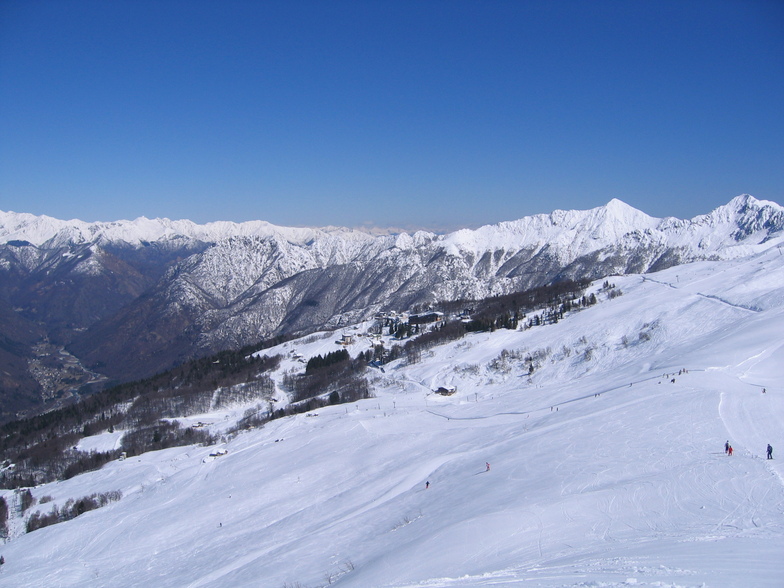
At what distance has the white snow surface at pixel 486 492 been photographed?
20062 mm

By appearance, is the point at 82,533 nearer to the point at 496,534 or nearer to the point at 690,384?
the point at 496,534

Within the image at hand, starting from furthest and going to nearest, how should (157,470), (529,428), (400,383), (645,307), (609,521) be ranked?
(645,307), (400,383), (157,470), (529,428), (609,521)

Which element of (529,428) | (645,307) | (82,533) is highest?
(645,307)

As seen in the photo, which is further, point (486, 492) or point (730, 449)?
point (486, 492)

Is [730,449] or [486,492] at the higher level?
[730,449]

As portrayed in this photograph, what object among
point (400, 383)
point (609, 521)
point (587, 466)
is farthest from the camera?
point (400, 383)

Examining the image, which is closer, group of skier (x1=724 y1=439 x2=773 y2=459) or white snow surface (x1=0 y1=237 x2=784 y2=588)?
white snow surface (x1=0 y1=237 x2=784 y2=588)

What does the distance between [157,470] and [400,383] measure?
149 ft

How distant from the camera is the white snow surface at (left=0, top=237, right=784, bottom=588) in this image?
20.1 meters

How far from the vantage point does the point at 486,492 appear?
30.4 m

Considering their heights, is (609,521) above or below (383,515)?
above

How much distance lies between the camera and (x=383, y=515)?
3175 cm

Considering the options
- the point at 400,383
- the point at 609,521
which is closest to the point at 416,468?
the point at 609,521

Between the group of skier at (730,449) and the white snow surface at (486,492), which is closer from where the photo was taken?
the white snow surface at (486,492)
